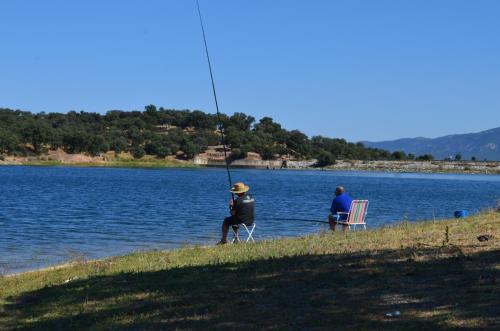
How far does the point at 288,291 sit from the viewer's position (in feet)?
28.3

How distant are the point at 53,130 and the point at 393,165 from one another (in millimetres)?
74951

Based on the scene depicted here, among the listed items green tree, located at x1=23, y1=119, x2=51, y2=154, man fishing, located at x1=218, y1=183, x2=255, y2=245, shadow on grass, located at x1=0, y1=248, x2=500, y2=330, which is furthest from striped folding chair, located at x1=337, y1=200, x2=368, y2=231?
green tree, located at x1=23, y1=119, x2=51, y2=154

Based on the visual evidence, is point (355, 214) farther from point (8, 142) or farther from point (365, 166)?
point (365, 166)

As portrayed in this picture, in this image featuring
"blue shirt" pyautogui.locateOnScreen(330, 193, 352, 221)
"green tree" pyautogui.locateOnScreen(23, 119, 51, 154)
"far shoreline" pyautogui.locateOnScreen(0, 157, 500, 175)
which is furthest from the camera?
"far shoreline" pyautogui.locateOnScreen(0, 157, 500, 175)

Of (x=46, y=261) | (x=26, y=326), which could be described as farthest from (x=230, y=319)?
(x=46, y=261)

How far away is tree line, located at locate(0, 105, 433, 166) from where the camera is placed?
436 ft

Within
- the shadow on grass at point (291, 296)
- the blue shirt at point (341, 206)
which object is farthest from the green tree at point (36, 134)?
the shadow on grass at point (291, 296)

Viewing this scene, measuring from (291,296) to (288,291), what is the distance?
0.88 feet

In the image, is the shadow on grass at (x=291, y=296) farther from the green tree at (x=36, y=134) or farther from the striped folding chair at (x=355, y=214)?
the green tree at (x=36, y=134)

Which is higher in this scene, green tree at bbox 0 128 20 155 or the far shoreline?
green tree at bbox 0 128 20 155

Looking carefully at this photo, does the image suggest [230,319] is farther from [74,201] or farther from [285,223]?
[74,201]

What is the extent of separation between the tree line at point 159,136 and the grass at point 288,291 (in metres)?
110

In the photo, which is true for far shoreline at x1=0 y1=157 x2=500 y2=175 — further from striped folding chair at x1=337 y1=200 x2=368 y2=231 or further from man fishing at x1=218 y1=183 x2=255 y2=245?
man fishing at x1=218 y1=183 x2=255 y2=245

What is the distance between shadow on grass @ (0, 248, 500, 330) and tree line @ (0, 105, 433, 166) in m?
111
